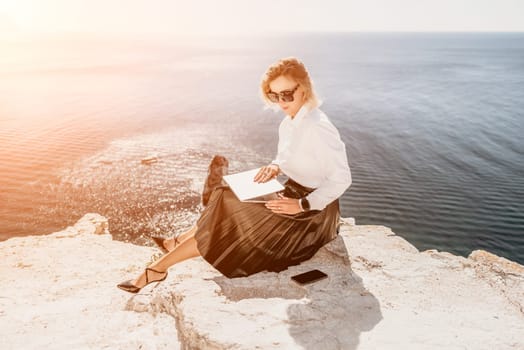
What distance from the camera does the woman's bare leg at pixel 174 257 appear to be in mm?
4324

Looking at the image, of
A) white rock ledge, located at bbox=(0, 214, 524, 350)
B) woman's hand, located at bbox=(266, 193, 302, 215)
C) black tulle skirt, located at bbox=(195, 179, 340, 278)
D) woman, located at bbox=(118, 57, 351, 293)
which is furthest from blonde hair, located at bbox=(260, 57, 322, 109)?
white rock ledge, located at bbox=(0, 214, 524, 350)

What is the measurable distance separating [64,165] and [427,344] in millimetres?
18555

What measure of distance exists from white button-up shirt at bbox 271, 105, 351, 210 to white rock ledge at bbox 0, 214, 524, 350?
112 centimetres

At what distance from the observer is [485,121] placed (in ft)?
98.7

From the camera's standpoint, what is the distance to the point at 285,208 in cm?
409

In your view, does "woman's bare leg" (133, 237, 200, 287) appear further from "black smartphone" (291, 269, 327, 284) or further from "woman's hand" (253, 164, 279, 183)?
"black smartphone" (291, 269, 327, 284)

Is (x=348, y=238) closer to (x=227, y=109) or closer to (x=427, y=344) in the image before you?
(x=427, y=344)

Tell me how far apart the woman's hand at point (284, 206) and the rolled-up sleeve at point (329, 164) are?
0.15 m

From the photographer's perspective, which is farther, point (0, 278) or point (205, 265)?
point (0, 278)

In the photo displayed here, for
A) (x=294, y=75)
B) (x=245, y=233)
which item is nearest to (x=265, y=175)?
(x=245, y=233)

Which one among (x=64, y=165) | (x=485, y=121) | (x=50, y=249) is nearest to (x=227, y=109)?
(x=64, y=165)

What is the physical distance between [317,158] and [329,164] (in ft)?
0.55

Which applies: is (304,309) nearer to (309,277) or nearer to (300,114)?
(309,277)

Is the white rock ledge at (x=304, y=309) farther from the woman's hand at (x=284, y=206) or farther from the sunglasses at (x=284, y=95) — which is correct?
the sunglasses at (x=284, y=95)
